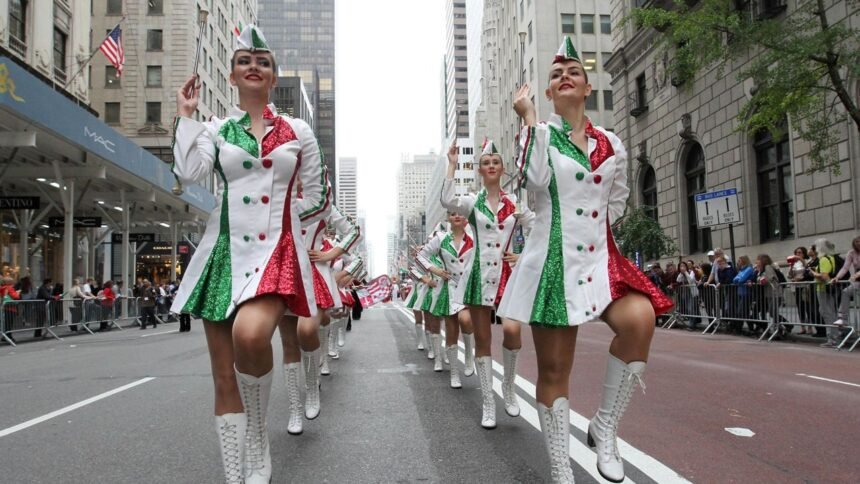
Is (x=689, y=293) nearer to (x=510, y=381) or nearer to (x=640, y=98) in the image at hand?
(x=510, y=381)

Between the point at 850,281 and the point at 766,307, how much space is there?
2.67 meters

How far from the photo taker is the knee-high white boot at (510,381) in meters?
5.71

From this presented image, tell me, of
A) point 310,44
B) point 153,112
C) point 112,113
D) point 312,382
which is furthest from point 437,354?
point 310,44

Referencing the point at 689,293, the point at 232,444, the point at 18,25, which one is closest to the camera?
the point at 232,444

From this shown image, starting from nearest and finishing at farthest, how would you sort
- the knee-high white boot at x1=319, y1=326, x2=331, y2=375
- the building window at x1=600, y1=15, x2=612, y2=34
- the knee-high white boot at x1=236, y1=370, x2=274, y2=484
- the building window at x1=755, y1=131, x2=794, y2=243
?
the knee-high white boot at x1=236, y1=370, x2=274, y2=484, the knee-high white boot at x1=319, y1=326, x2=331, y2=375, the building window at x1=755, y1=131, x2=794, y2=243, the building window at x1=600, y1=15, x2=612, y2=34

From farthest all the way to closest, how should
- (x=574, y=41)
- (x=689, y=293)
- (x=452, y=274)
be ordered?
(x=574, y=41) < (x=689, y=293) < (x=452, y=274)

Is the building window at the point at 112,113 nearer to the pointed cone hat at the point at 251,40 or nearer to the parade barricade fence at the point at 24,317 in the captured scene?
the parade barricade fence at the point at 24,317

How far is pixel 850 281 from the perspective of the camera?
467 inches

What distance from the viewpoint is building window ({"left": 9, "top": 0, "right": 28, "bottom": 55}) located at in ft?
82.7

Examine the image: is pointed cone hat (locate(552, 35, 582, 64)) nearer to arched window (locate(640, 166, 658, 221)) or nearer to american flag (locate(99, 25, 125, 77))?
american flag (locate(99, 25, 125, 77))

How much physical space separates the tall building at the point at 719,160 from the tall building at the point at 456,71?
356ft

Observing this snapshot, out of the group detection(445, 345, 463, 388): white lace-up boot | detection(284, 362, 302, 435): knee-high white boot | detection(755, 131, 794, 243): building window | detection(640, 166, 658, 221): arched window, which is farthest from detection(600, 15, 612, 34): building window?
detection(284, 362, 302, 435): knee-high white boot

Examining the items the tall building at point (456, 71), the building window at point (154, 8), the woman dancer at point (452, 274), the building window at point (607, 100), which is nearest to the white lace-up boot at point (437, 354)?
the woman dancer at point (452, 274)

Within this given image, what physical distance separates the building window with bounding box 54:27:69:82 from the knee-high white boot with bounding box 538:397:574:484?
31.5m
